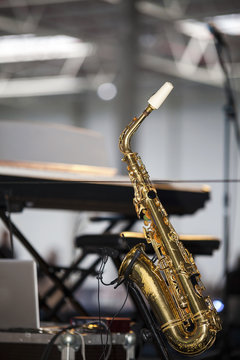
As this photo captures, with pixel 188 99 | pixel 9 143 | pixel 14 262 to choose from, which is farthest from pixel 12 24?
pixel 14 262

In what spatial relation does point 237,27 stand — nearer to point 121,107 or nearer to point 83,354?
point 121,107

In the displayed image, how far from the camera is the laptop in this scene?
2410 millimetres

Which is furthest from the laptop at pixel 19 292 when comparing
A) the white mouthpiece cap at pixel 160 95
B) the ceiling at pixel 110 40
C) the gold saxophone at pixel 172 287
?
the ceiling at pixel 110 40

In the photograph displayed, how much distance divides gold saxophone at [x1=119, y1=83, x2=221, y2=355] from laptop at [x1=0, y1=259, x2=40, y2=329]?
395 millimetres

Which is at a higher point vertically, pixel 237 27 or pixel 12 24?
pixel 12 24

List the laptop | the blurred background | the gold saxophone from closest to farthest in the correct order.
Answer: the gold saxophone, the laptop, the blurred background

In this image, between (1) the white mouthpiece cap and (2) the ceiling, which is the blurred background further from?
(1) the white mouthpiece cap

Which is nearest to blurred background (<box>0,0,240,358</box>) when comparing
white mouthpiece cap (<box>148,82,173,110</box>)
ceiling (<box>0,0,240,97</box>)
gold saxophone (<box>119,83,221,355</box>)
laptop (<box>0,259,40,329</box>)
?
ceiling (<box>0,0,240,97</box>)

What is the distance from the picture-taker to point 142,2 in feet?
29.1

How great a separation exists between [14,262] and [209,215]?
145 inches

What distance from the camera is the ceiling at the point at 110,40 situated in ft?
28.9

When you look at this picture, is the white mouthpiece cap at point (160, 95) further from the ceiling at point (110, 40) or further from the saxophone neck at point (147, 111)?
the ceiling at point (110, 40)

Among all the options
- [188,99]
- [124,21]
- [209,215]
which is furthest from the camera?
[188,99]

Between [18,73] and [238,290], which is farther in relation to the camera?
[18,73]
